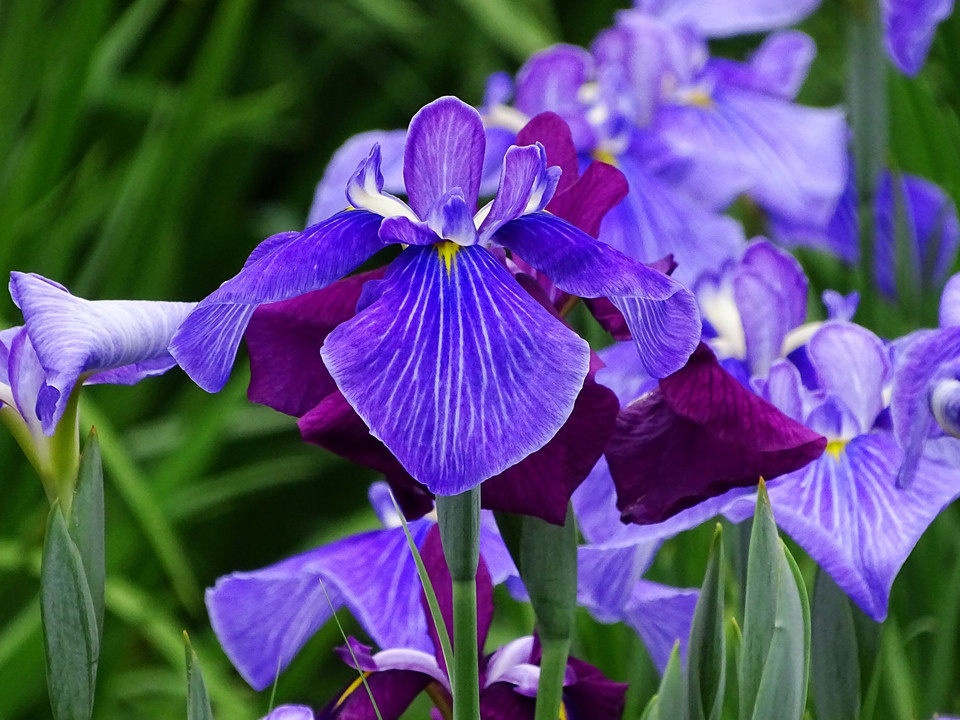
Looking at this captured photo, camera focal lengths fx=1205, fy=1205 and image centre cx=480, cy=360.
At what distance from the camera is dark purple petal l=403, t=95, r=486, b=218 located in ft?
0.98

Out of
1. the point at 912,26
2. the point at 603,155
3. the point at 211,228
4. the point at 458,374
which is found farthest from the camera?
the point at 211,228

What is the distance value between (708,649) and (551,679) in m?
0.04

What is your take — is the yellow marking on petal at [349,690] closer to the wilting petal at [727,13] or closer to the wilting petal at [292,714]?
the wilting petal at [292,714]

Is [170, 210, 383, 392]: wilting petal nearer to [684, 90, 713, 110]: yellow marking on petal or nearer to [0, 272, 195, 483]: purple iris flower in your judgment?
[0, 272, 195, 483]: purple iris flower

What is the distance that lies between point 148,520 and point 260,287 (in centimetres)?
56

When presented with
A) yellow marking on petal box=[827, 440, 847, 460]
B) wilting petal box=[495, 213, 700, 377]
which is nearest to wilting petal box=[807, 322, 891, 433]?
yellow marking on petal box=[827, 440, 847, 460]

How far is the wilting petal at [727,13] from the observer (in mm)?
723

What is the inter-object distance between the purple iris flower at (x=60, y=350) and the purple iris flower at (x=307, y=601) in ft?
0.23

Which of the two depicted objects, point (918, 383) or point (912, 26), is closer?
point (918, 383)

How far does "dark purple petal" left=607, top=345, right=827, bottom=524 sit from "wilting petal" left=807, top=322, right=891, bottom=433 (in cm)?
8

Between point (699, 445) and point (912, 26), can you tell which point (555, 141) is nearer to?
point (699, 445)

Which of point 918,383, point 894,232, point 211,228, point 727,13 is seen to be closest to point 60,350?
point 918,383

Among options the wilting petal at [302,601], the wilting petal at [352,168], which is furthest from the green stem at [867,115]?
the wilting petal at [302,601]

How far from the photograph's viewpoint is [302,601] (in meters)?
0.36
